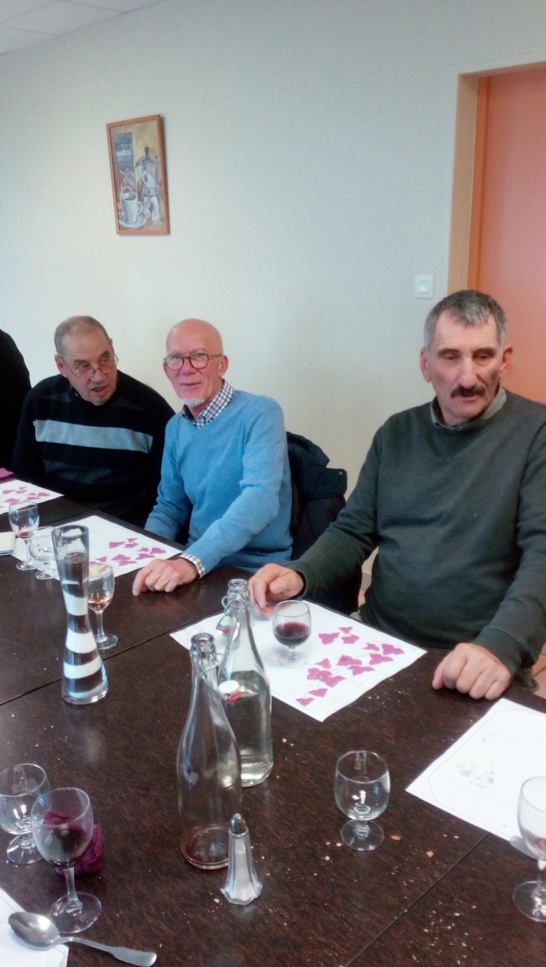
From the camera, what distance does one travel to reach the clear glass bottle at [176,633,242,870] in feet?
3.01

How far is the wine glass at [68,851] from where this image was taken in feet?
2.77

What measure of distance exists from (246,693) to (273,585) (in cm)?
49

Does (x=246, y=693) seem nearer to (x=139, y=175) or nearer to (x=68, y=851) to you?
(x=68, y=851)

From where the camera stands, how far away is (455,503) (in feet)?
5.46

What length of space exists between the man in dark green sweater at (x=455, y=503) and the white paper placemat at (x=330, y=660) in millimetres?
139

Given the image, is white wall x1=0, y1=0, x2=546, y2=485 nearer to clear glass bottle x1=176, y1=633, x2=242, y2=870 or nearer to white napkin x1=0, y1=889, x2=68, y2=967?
clear glass bottle x1=176, y1=633, x2=242, y2=870

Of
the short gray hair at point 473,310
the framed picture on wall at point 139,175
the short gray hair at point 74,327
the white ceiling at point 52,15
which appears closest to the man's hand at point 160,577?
the short gray hair at point 473,310

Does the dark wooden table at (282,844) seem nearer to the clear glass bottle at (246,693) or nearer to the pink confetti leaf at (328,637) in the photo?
the clear glass bottle at (246,693)

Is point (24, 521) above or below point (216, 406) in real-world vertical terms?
below

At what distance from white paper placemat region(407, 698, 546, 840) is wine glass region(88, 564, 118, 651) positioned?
666 mm

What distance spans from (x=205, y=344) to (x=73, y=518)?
0.62 metres

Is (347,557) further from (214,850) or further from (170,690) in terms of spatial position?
(214,850)

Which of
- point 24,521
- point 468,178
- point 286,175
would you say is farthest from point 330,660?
point 286,175

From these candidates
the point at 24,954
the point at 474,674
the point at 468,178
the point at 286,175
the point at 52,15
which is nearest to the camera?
the point at 24,954
